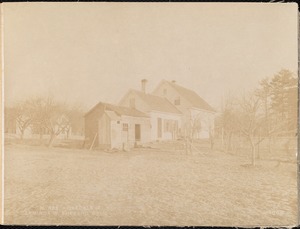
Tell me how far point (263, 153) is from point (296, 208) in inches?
32.4

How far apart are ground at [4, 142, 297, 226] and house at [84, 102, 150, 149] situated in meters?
0.24

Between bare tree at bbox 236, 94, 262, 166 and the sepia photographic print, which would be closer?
the sepia photographic print

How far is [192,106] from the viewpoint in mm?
4355

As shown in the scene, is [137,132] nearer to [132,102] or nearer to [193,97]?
[132,102]

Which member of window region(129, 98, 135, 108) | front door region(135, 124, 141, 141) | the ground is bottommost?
the ground

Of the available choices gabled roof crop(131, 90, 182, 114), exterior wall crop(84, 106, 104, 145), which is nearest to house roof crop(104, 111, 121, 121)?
exterior wall crop(84, 106, 104, 145)

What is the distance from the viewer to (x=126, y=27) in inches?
166

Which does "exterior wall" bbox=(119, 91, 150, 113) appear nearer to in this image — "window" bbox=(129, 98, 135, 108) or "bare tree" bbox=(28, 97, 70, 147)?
"window" bbox=(129, 98, 135, 108)

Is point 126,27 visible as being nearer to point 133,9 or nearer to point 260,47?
point 133,9

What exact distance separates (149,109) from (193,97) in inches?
25.0

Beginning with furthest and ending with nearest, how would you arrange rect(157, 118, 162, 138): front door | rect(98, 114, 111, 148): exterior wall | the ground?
rect(157, 118, 162, 138): front door → rect(98, 114, 111, 148): exterior wall → the ground

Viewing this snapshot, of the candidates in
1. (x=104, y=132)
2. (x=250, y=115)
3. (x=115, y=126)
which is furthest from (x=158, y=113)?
(x=250, y=115)

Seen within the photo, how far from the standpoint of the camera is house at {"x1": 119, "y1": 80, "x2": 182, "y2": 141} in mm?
4324

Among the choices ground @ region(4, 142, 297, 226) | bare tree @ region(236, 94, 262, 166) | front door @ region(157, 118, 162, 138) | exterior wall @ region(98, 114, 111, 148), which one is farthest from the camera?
front door @ region(157, 118, 162, 138)
